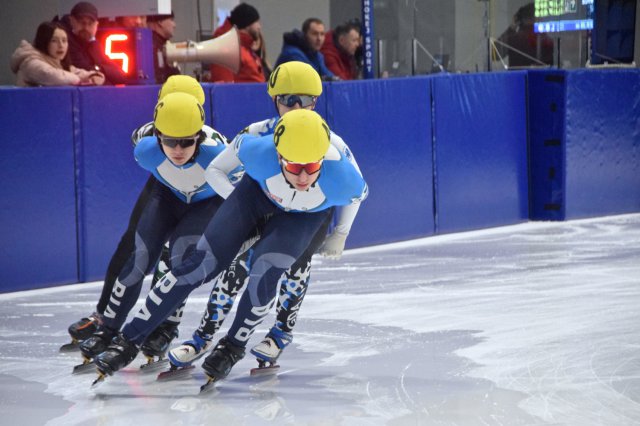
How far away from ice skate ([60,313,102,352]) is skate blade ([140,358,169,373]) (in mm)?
492

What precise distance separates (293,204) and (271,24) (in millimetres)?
8246

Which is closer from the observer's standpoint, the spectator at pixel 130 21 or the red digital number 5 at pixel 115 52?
the red digital number 5 at pixel 115 52

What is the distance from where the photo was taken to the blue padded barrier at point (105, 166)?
8.19 metres

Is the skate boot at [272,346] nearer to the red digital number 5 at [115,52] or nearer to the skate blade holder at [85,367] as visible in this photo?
the skate blade holder at [85,367]

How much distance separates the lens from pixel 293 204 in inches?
212

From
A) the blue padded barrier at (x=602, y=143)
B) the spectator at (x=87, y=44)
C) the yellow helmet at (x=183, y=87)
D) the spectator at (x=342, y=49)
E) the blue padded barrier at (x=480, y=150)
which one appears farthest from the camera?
the blue padded barrier at (x=602, y=143)

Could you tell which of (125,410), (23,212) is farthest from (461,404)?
(23,212)

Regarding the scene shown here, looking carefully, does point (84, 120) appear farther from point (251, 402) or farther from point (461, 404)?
point (461, 404)

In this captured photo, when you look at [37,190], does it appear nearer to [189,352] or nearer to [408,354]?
[189,352]

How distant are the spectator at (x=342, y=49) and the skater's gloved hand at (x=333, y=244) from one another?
4.93m

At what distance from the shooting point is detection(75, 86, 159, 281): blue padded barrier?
26.9 feet

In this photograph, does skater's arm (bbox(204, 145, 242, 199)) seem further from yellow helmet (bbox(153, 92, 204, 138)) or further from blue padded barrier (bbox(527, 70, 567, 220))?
blue padded barrier (bbox(527, 70, 567, 220))

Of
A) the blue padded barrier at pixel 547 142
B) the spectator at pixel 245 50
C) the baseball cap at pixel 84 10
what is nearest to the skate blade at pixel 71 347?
the baseball cap at pixel 84 10


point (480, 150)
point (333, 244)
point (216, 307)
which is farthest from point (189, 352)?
point (480, 150)
